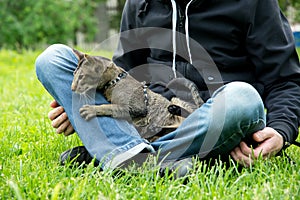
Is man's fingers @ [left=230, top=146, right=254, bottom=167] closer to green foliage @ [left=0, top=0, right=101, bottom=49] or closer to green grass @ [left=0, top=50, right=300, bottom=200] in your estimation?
green grass @ [left=0, top=50, right=300, bottom=200]

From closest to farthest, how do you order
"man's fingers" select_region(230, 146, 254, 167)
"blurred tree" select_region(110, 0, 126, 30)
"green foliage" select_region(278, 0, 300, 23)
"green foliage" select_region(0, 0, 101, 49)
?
1. "man's fingers" select_region(230, 146, 254, 167)
2. "green foliage" select_region(0, 0, 101, 49)
3. "green foliage" select_region(278, 0, 300, 23)
4. "blurred tree" select_region(110, 0, 126, 30)

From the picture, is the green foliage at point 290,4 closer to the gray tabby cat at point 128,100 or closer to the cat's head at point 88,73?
the gray tabby cat at point 128,100

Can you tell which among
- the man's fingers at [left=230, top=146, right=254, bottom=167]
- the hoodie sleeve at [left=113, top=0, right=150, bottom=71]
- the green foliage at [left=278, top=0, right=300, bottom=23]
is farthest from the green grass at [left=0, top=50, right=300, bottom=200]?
the green foliage at [left=278, top=0, right=300, bottom=23]

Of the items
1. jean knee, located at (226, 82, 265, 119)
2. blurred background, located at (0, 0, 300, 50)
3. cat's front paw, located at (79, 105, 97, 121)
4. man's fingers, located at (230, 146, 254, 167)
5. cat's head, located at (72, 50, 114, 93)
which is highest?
cat's head, located at (72, 50, 114, 93)

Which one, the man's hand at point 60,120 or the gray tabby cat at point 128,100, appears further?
the man's hand at point 60,120

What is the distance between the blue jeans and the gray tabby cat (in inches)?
2.1

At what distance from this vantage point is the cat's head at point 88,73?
232 centimetres

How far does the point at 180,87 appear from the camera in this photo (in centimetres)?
253

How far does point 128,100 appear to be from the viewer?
7.80 ft

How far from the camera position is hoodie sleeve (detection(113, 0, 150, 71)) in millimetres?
2852

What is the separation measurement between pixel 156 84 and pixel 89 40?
9.45 meters

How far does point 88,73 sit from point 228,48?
0.76m

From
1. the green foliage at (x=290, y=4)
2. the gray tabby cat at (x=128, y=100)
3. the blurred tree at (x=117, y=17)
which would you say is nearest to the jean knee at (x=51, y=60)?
the gray tabby cat at (x=128, y=100)

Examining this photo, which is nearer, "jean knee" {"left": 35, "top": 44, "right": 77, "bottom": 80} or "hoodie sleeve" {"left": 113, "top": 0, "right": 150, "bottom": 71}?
"jean knee" {"left": 35, "top": 44, "right": 77, "bottom": 80}
